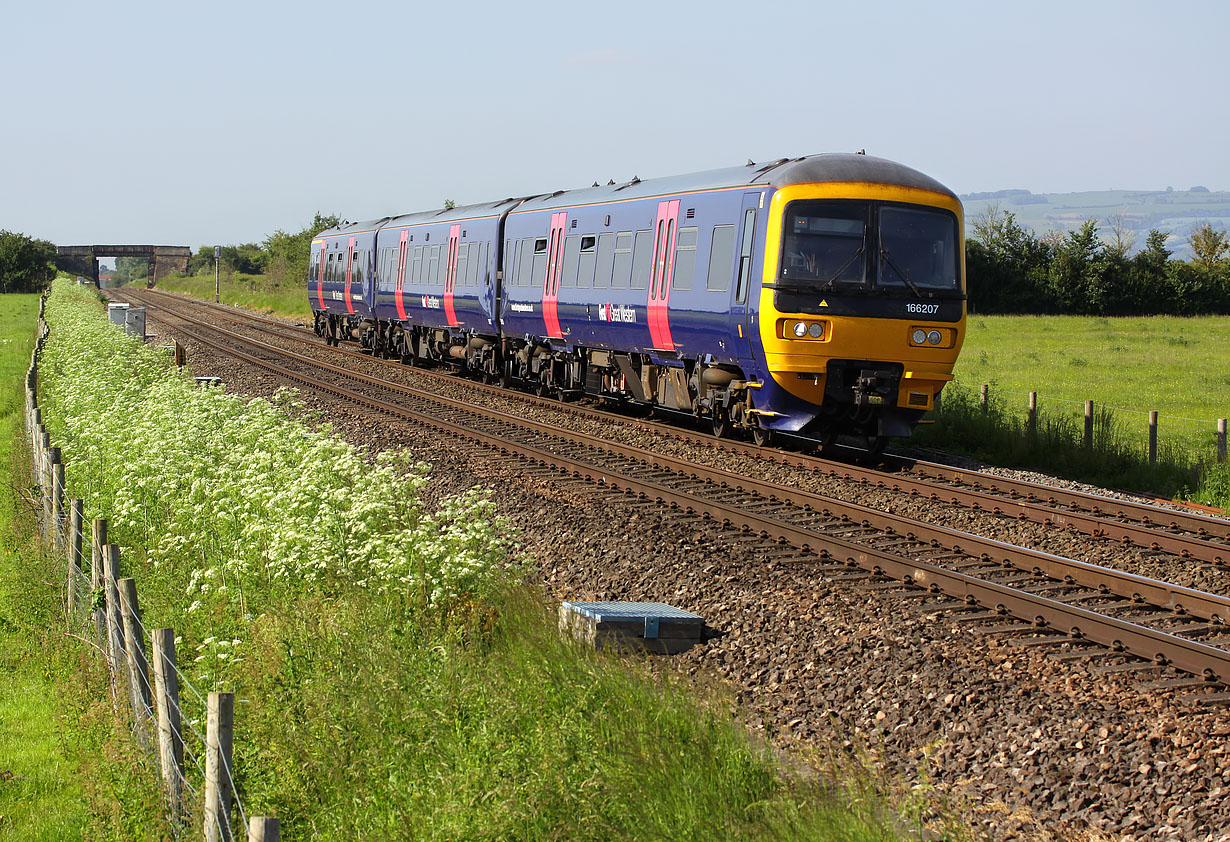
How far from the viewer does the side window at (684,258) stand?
15547mm

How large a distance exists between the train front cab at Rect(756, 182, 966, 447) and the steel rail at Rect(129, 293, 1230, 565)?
738 mm

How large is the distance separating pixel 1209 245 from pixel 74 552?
7851 centimetres

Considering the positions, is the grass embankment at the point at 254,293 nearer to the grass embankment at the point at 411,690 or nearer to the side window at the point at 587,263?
the side window at the point at 587,263

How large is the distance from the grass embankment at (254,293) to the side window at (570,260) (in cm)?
3729

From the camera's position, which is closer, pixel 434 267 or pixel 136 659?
pixel 136 659

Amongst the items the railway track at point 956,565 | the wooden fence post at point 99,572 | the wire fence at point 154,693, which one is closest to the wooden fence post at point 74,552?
the wire fence at point 154,693

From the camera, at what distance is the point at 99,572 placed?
7.14 metres

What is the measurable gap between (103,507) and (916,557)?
6.78 meters

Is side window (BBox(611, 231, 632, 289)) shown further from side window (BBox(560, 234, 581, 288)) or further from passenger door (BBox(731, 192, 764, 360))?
passenger door (BBox(731, 192, 764, 360))

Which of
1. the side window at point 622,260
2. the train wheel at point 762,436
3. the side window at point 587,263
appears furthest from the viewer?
the side window at point 587,263

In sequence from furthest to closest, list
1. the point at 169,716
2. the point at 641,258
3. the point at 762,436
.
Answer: the point at 641,258, the point at 762,436, the point at 169,716

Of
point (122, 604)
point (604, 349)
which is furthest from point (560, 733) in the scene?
point (604, 349)

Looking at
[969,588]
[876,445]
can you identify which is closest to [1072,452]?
[876,445]

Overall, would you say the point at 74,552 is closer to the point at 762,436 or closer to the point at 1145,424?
the point at 762,436
